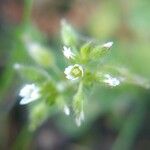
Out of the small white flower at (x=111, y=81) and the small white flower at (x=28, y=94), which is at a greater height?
the small white flower at (x=111, y=81)

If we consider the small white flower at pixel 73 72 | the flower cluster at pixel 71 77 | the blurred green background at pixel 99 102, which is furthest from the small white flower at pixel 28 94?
the blurred green background at pixel 99 102

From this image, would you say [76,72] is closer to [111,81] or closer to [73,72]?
[73,72]

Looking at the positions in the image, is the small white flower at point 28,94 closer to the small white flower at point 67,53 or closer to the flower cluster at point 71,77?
the flower cluster at point 71,77

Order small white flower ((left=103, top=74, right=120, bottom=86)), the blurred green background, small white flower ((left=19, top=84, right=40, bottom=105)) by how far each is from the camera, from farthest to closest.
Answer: the blurred green background → small white flower ((left=19, top=84, right=40, bottom=105)) → small white flower ((left=103, top=74, right=120, bottom=86))

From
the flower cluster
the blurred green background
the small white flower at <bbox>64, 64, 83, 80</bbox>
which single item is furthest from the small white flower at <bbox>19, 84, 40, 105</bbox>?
the blurred green background

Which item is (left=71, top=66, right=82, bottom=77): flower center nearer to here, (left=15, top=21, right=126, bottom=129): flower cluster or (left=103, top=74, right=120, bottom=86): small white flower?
(left=15, top=21, right=126, bottom=129): flower cluster

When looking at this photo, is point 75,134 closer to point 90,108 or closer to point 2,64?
point 90,108
